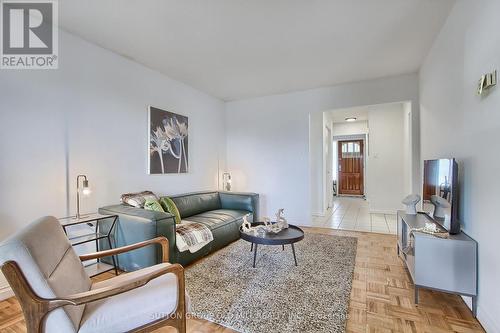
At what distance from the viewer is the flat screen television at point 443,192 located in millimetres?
1942

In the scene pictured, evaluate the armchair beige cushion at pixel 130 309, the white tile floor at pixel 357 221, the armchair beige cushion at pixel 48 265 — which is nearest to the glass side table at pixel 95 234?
the armchair beige cushion at pixel 48 265

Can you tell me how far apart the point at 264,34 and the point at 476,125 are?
2.08m

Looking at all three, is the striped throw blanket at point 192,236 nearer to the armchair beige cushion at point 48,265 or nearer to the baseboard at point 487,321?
the armchair beige cushion at point 48,265

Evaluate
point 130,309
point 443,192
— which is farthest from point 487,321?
point 130,309

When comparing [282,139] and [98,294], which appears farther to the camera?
[282,139]

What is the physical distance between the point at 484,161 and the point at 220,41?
8.72ft

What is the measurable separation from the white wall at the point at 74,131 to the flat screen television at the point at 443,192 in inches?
135

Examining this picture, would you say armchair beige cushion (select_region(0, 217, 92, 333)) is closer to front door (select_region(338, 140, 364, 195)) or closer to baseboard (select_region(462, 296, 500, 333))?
baseboard (select_region(462, 296, 500, 333))

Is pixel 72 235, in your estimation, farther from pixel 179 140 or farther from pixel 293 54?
pixel 293 54

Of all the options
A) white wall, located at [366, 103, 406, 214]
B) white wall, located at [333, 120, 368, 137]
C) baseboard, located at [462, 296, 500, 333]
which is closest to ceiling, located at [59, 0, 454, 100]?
white wall, located at [366, 103, 406, 214]

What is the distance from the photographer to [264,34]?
261 cm

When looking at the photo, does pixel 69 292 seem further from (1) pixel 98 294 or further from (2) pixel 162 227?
(2) pixel 162 227

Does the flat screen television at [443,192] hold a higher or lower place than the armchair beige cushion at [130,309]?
higher

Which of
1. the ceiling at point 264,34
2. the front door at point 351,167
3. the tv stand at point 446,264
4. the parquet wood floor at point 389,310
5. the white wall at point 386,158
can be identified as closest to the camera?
the parquet wood floor at point 389,310
